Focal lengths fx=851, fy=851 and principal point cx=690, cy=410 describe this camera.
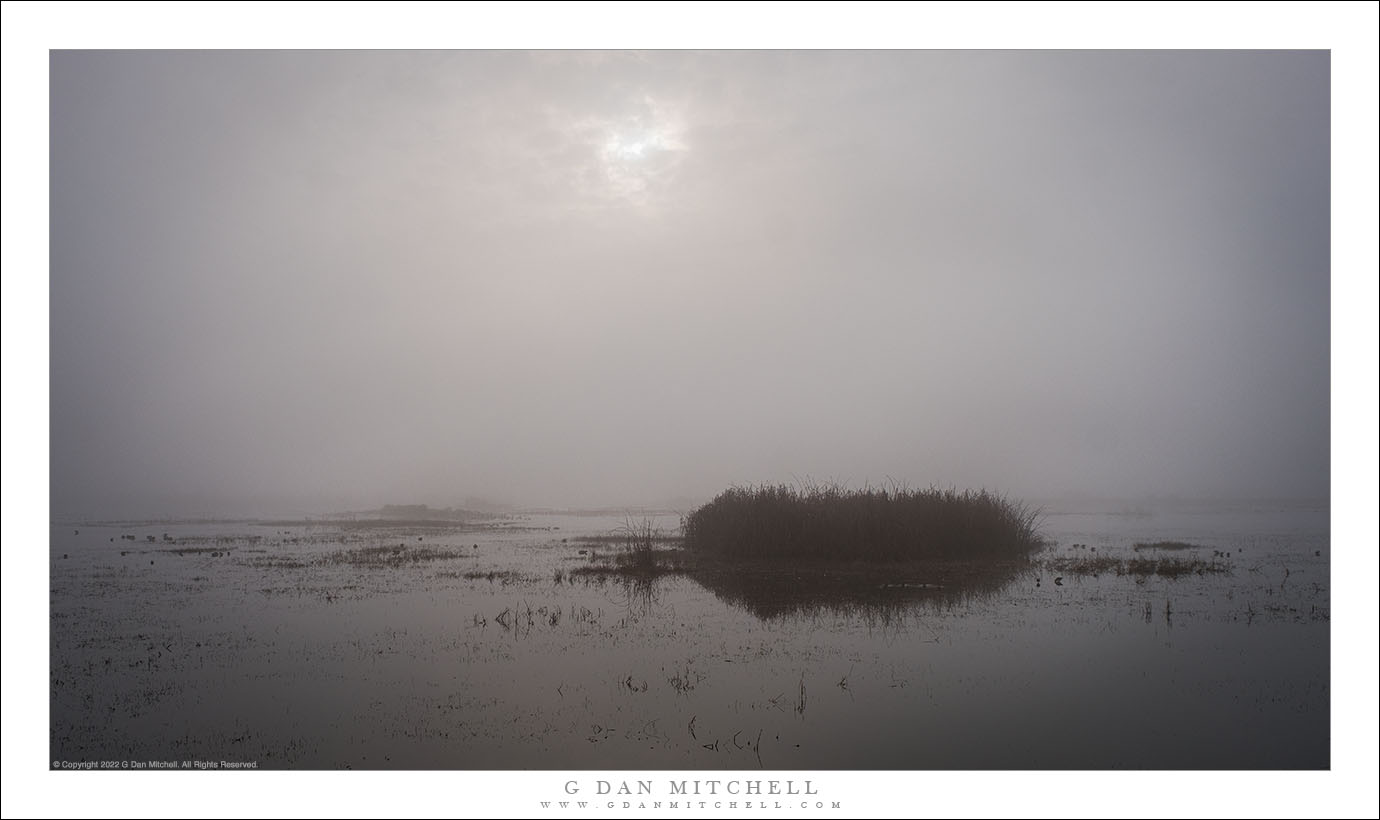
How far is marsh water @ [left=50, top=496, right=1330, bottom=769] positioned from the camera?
5461mm

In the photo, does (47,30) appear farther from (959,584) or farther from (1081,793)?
(959,584)

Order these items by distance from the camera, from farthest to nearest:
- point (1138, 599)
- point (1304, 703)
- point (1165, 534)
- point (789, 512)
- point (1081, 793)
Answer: point (1165, 534) < point (789, 512) < point (1138, 599) < point (1304, 703) < point (1081, 793)

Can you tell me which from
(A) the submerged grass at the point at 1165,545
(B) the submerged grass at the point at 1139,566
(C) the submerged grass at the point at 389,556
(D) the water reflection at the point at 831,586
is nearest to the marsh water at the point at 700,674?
(D) the water reflection at the point at 831,586

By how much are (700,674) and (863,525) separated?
6.82m

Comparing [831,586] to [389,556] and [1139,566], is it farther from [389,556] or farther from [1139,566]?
[389,556]

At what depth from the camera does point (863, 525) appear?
41.4ft

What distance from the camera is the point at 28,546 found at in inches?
251

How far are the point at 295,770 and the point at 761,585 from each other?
5.51 metres

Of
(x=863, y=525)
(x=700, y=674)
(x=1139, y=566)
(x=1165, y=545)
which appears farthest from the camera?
(x=1165, y=545)

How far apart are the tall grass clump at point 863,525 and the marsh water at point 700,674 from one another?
2.64 m

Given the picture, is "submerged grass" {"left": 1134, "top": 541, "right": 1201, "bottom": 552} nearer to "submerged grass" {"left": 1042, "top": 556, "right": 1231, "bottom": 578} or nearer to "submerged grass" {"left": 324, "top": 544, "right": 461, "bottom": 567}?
"submerged grass" {"left": 1042, "top": 556, "right": 1231, "bottom": 578}

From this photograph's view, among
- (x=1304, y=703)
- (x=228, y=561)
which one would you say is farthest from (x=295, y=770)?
(x=228, y=561)

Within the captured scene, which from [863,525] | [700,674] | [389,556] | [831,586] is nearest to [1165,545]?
[863,525]

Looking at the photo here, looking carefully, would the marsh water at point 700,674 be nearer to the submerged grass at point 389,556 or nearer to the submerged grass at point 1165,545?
the submerged grass at point 389,556
